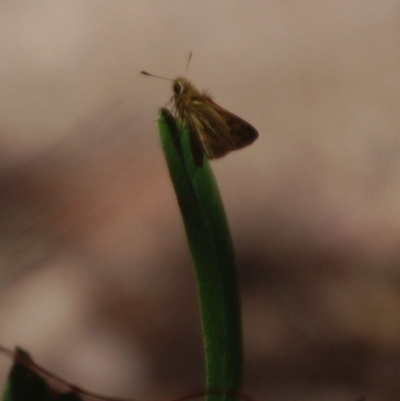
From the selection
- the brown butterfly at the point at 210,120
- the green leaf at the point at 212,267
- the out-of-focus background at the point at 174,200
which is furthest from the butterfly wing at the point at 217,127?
the out-of-focus background at the point at 174,200

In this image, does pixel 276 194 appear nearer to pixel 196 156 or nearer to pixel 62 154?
pixel 62 154

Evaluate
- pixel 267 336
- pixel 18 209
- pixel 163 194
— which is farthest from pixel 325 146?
pixel 18 209

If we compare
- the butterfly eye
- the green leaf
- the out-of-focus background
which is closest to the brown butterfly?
the butterfly eye

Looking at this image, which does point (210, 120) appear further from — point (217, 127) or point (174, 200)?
point (174, 200)

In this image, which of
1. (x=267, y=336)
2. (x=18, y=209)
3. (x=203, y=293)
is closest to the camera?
(x=203, y=293)

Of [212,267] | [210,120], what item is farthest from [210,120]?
[212,267]
